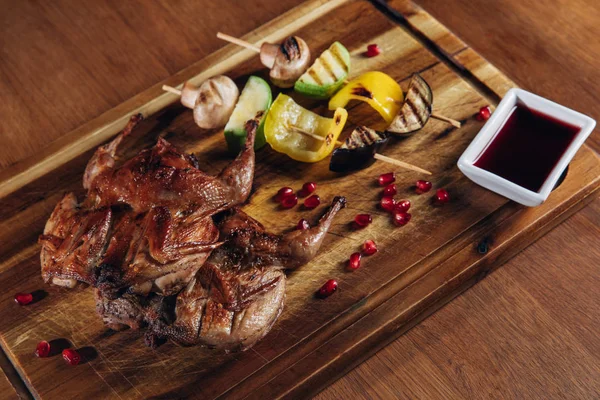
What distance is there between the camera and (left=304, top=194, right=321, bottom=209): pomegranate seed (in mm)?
3852

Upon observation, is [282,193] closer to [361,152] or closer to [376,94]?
[361,152]

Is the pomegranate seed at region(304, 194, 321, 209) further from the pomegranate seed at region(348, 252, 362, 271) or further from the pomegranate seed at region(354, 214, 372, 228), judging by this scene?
A: the pomegranate seed at region(348, 252, 362, 271)

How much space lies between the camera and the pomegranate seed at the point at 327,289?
3537 mm

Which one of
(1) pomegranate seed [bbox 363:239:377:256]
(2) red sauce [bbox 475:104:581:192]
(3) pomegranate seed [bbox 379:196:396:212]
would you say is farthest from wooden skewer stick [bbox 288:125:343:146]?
(2) red sauce [bbox 475:104:581:192]

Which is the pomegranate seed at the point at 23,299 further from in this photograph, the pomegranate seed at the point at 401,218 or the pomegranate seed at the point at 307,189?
the pomegranate seed at the point at 401,218

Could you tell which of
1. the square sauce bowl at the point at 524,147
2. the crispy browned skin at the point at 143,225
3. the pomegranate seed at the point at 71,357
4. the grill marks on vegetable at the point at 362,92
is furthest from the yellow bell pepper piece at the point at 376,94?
the pomegranate seed at the point at 71,357

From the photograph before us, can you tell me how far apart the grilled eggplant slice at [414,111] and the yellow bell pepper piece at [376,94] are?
0.07 m

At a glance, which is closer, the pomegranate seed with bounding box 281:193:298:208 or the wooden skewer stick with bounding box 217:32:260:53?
the pomegranate seed with bounding box 281:193:298:208

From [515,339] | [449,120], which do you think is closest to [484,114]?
[449,120]

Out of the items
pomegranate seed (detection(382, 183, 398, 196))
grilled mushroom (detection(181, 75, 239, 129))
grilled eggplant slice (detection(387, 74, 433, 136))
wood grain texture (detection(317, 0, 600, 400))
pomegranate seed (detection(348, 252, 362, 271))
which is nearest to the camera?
wood grain texture (detection(317, 0, 600, 400))

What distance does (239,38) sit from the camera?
4703mm

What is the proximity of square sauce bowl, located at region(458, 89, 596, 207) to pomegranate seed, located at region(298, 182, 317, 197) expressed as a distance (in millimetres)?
800

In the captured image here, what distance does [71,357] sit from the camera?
3.46 meters

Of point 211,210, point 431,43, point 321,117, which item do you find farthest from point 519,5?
point 211,210
